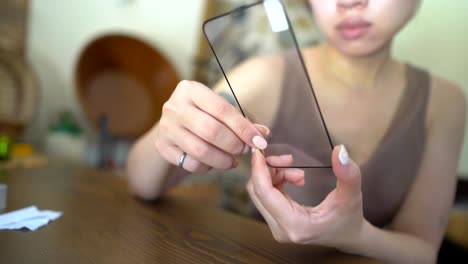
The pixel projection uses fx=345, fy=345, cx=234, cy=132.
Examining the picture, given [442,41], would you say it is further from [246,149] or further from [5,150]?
[5,150]

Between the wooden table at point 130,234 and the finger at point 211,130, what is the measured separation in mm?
122

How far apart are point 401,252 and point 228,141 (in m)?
0.30

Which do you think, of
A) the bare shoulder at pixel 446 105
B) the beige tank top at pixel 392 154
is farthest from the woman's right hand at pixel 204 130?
the bare shoulder at pixel 446 105

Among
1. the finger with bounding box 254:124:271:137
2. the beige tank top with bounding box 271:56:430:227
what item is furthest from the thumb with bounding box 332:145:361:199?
the beige tank top with bounding box 271:56:430:227

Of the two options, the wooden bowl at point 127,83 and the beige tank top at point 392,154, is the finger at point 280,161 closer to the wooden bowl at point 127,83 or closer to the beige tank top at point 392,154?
the beige tank top at point 392,154

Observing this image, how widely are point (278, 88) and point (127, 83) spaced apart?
0.79 m

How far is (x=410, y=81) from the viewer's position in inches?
28.3

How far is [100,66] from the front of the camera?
1217mm

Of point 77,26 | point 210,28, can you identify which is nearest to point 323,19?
point 210,28

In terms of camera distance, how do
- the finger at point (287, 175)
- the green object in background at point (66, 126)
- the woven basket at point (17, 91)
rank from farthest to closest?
the green object in background at point (66, 126) → the woven basket at point (17, 91) → the finger at point (287, 175)

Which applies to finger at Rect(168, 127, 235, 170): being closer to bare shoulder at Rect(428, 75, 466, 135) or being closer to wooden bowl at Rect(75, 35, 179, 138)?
bare shoulder at Rect(428, 75, 466, 135)

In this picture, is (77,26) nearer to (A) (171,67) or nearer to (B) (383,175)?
(A) (171,67)

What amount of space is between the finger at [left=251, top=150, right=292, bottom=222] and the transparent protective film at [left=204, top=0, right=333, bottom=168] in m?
0.04

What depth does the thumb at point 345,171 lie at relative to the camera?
1.04 feet
